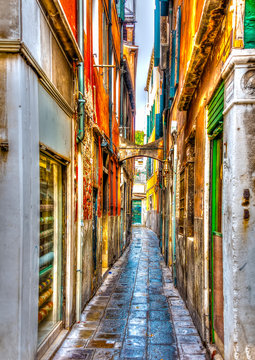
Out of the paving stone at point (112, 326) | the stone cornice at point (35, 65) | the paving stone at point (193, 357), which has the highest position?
the stone cornice at point (35, 65)

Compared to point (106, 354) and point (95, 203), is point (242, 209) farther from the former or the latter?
point (95, 203)

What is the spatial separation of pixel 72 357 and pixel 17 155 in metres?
2.38

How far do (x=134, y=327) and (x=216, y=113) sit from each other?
10.1 ft

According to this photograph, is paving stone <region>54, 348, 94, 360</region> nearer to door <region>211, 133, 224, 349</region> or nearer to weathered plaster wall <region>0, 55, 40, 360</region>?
weathered plaster wall <region>0, 55, 40, 360</region>

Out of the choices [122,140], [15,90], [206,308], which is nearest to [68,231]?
[206,308]

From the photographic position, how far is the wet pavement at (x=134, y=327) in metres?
3.86

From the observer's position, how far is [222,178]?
130 inches

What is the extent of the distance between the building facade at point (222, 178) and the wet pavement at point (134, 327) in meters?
0.30

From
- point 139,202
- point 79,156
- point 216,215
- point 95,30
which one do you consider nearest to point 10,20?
point 79,156

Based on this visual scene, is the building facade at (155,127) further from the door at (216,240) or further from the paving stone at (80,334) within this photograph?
the paving stone at (80,334)

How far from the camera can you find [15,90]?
269 centimetres

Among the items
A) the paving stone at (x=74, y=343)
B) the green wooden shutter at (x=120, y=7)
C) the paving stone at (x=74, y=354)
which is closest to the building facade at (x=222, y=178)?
the paving stone at (x=74, y=354)

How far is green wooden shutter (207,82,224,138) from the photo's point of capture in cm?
327

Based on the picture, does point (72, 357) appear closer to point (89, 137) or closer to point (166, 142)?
point (89, 137)
